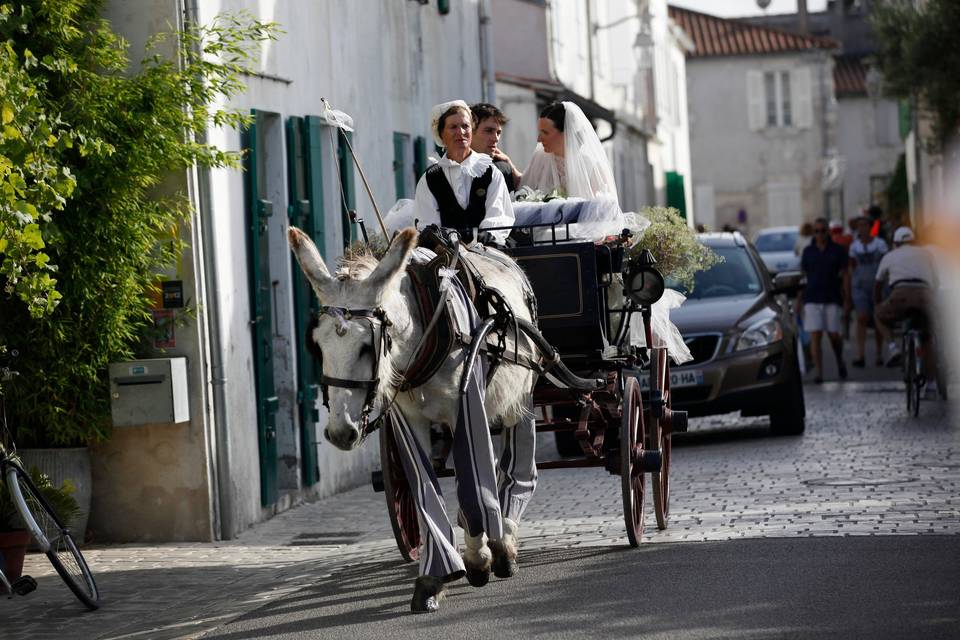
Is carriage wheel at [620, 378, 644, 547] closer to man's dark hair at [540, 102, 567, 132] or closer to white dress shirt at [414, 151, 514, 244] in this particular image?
white dress shirt at [414, 151, 514, 244]

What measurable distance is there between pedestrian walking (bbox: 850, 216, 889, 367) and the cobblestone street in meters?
9.62

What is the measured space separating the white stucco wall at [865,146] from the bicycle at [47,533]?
67261 millimetres

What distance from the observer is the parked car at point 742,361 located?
51.6ft

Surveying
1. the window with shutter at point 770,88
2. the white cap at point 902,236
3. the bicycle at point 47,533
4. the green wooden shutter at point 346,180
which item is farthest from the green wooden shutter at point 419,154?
the window with shutter at point 770,88

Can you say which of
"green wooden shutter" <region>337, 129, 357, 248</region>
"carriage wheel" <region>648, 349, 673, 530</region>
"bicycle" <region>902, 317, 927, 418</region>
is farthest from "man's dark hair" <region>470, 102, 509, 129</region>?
"bicycle" <region>902, 317, 927, 418</region>

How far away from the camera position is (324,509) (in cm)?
1317

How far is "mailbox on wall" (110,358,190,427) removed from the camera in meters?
11.2

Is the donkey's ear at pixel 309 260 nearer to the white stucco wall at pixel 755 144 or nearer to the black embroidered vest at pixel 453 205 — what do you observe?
the black embroidered vest at pixel 453 205

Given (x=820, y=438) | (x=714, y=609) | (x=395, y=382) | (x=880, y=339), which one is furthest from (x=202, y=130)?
(x=880, y=339)

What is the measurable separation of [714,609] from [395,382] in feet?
5.57

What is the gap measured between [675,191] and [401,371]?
40727 mm

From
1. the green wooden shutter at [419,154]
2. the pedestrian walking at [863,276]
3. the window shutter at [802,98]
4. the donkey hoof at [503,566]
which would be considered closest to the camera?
the donkey hoof at [503,566]

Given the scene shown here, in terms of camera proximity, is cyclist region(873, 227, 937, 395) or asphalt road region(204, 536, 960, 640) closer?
asphalt road region(204, 536, 960, 640)

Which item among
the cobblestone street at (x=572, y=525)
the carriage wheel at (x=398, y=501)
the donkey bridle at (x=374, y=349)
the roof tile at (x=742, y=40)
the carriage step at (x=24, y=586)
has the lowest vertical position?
the cobblestone street at (x=572, y=525)
